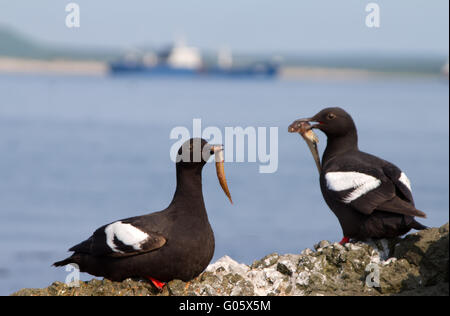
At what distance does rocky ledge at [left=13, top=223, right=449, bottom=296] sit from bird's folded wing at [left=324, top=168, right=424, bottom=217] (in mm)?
310

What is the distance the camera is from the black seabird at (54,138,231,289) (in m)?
6.27

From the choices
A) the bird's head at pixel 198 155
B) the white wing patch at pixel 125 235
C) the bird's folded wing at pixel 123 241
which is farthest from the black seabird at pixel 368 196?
the white wing patch at pixel 125 235

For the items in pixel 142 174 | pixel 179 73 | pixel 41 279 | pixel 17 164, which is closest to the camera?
pixel 41 279

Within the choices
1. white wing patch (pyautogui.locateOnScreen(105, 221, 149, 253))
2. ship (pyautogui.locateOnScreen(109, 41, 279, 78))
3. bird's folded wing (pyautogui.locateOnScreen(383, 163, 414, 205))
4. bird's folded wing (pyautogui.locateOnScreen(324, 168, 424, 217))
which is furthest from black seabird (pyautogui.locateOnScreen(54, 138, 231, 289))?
ship (pyautogui.locateOnScreen(109, 41, 279, 78))

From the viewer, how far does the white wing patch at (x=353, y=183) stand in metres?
7.10

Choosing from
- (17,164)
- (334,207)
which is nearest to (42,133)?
(17,164)

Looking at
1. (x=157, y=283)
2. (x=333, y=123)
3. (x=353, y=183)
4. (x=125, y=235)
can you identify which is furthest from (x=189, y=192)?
(x=333, y=123)

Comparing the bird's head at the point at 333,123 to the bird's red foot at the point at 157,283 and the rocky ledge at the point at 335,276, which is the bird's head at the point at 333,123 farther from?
the bird's red foot at the point at 157,283

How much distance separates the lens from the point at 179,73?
138m

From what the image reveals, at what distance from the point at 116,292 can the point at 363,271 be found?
6.90 feet

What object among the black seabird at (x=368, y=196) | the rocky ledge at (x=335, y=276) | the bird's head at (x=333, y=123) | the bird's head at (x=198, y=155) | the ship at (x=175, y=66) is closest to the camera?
the rocky ledge at (x=335, y=276)

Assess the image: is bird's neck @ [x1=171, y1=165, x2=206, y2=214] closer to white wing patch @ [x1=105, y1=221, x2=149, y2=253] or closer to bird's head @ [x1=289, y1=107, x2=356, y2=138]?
white wing patch @ [x1=105, y1=221, x2=149, y2=253]

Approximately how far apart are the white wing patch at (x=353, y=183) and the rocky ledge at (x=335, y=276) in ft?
1.54
